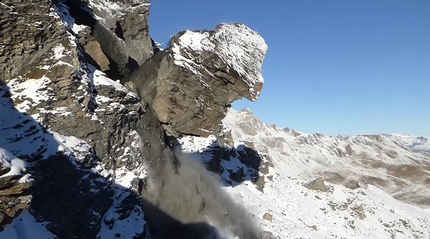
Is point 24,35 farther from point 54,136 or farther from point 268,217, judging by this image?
point 268,217

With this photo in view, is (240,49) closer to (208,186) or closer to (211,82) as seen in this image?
(211,82)

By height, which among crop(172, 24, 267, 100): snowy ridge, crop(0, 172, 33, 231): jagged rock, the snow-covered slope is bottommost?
crop(0, 172, 33, 231): jagged rock

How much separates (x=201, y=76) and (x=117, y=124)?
658 centimetres

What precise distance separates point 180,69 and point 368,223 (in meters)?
41.4

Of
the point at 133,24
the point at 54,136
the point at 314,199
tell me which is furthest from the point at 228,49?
the point at 314,199

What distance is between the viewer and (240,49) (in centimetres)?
2427

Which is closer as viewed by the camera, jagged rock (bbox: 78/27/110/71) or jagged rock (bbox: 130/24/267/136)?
jagged rock (bbox: 78/27/110/71)


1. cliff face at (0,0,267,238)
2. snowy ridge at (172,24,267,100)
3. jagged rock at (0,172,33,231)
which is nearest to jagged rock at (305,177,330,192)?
cliff face at (0,0,267,238)

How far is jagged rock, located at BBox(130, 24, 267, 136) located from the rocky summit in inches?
2.8

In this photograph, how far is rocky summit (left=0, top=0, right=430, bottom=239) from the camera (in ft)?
52.0

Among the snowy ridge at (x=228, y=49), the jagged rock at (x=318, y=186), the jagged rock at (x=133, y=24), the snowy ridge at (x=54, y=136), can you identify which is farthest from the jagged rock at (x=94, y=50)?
the jagged rock at (x=318, y=186)

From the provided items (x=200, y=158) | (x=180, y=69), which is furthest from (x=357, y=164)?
(x=180, y=69)

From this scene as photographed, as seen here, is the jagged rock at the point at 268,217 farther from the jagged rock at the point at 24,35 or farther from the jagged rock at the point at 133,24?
the jagged rock at the point at 24,35

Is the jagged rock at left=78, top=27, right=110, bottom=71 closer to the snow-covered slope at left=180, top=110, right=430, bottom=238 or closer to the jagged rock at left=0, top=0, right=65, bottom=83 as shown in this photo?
the jagged rock at left=0, top=0, right=65, bottom=83
